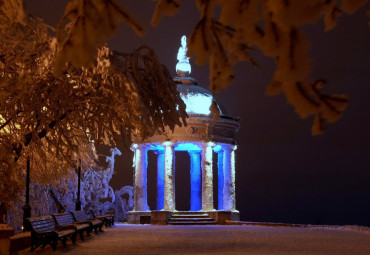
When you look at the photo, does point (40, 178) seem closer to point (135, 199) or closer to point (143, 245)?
point (143, 245)

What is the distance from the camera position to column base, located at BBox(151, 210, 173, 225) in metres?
32.0

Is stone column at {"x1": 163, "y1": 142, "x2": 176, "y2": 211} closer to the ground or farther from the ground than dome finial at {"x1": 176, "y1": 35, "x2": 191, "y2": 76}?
closer to the ground

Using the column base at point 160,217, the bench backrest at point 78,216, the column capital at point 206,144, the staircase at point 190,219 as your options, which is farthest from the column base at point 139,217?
the bench backrest at point 78,216

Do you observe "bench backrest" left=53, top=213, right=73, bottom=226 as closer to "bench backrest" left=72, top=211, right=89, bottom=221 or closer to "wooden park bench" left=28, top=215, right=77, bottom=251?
"bench backrest" left=72, top=211, right=89, bottom=221

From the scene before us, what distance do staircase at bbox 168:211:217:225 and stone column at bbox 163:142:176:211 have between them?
0.86 metres

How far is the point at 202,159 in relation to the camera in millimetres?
34344

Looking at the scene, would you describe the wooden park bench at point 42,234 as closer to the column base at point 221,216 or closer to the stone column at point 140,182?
the column base at point 221,216

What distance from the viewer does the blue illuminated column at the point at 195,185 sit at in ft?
120

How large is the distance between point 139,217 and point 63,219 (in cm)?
1838

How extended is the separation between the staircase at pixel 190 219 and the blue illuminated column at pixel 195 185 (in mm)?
3342

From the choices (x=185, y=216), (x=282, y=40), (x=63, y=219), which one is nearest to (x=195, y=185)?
(x=185, y=216)

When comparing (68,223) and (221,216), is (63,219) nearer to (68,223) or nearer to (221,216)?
(68,223)

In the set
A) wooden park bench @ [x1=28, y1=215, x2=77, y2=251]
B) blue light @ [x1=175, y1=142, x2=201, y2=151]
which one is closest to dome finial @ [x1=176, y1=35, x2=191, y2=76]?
blue light @ [x1=175, y1=142, x2=201, y2=151]

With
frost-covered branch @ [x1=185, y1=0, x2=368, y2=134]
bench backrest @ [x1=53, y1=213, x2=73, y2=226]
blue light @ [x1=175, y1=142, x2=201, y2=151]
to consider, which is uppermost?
blue light @ [x1=175, y1=142, x2=201, y2=151]
